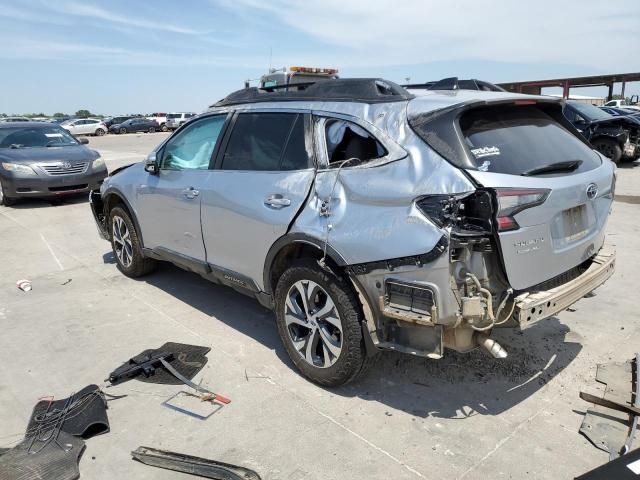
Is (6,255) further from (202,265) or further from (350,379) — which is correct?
(350,379)

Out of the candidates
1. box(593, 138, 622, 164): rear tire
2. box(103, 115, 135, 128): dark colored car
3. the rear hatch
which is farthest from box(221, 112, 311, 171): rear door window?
box(103, 115, 135, 128): dark colored car

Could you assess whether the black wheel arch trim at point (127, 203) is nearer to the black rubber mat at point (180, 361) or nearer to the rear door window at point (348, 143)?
the black rubber mat at point (180, 361)

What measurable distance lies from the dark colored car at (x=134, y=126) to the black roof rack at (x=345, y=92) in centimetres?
4343

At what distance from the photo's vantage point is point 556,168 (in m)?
3.08

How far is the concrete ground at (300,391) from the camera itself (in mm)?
2803

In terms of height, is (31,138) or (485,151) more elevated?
(485,151)

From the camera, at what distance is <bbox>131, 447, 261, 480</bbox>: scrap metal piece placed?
2668 millimetres

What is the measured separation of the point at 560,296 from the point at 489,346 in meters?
0.52

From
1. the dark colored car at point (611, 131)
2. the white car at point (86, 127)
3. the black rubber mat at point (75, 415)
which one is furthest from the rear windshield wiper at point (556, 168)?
the white car at point (86, 127)

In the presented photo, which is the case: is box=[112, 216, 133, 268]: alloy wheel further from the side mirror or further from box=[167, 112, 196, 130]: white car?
box=[167, 112, 196, 130]: white car

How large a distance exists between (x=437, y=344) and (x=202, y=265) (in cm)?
228

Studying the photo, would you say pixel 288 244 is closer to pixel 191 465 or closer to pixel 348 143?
pixel 348 143

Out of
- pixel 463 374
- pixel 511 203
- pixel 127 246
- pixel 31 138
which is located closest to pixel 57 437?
pixel 463 374

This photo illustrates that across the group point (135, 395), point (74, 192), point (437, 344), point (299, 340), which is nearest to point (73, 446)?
point (135, 395)
